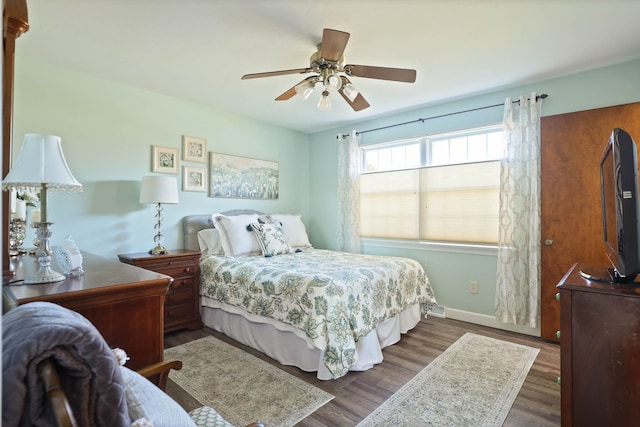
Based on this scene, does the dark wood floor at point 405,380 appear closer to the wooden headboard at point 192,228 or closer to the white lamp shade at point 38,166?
the wooden headboard at point 192,228

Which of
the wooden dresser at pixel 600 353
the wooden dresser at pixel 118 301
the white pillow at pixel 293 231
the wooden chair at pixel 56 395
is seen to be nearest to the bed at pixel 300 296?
the white pillow at pixel 293 231

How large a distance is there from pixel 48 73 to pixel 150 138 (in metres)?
0.93

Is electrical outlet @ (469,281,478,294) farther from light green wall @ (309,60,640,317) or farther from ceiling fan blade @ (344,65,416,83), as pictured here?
ceiling fan blade @ (344,65,416,83)

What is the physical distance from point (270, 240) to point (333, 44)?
2192 millimetres

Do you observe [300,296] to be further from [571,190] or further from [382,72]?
[571,190]

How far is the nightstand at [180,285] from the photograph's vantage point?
10.00 ft

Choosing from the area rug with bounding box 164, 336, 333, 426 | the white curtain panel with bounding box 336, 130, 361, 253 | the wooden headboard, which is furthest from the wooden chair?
the white curtain panel with bounding box 336, 130, 361, 253

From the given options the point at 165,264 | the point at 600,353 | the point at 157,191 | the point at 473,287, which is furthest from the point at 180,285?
the point at 600,353

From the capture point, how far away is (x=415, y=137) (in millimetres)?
3926

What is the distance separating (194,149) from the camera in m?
3.78

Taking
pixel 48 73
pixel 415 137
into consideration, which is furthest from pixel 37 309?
pixel 415 137

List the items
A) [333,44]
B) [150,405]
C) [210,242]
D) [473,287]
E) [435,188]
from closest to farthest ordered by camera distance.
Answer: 1. [150,405]
2. [333,44]
3. [473,287]
4. [210,242]
5. [435,188]

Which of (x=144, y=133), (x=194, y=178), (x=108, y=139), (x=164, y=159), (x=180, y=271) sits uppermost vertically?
(x=144, y=133)

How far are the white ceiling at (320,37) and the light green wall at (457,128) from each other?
0.15m
